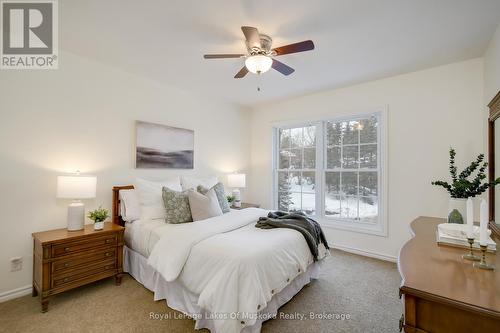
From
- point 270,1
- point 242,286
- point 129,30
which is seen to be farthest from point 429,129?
point 129,30

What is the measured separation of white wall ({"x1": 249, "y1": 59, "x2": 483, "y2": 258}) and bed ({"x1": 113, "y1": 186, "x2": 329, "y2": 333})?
1368 millimetres

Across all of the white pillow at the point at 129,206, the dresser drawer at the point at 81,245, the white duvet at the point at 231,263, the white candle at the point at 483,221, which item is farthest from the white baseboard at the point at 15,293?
the white candle at the point at 483,221

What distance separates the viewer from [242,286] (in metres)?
1.66

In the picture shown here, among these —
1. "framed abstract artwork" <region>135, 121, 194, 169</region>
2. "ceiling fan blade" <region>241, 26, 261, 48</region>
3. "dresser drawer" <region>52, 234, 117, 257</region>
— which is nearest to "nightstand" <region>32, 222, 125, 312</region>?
"dresser drawer" <region>52, 234, 117, 257</region>

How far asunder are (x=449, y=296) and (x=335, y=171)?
3137 mm

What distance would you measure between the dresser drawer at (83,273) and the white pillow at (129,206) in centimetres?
53

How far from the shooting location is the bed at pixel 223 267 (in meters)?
1.64

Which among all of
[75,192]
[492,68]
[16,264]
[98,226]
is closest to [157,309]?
[98,226]

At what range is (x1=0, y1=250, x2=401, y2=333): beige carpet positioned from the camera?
1.92 metres

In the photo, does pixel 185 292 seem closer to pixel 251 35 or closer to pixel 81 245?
pixel 81 245

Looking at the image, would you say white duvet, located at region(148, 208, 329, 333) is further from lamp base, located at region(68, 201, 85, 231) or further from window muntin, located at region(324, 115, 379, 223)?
window muntin, located at region(324, 115, 379, 223)

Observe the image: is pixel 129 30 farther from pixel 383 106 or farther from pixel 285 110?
pixel 383 106

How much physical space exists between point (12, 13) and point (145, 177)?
6.84 ft

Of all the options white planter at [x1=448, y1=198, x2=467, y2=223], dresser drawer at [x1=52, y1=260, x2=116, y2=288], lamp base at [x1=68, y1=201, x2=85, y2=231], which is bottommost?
dresser drawer at [x1=52, y1=260, x2=116, y2=288]
